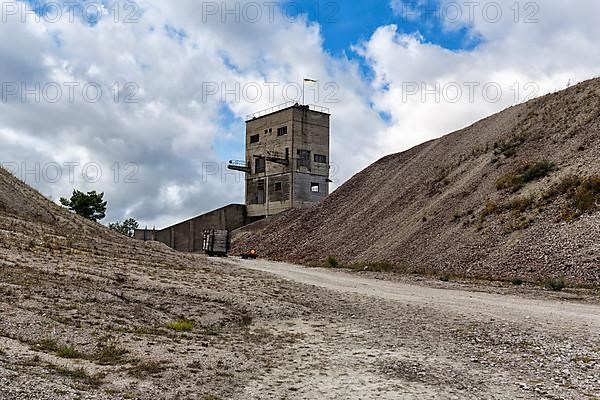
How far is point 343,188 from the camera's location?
56.7 m

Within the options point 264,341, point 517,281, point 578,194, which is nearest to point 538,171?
point 578,194

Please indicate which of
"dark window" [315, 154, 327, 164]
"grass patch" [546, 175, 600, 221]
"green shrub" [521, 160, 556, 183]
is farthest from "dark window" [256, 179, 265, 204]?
"grass patch" [546, 175, 600, 221]

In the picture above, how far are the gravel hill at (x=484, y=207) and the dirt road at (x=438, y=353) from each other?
8494 millimetres

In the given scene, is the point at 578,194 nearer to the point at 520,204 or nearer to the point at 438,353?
the point at 520,204

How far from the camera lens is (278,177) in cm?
6781

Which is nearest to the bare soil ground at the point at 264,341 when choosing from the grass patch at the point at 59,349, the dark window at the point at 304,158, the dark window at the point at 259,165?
the grass patch at the point at 59,349

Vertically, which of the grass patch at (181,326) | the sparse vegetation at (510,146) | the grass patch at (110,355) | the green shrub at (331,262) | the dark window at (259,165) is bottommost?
the grass patch at (110,355)

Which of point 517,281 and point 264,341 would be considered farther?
point 517,281

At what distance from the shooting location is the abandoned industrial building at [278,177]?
66375 mm

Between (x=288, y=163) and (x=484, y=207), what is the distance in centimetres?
3782

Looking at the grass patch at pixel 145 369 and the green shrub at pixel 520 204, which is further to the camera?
the green shrub at pixel 520 204

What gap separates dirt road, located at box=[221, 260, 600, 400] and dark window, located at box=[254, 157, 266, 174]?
181 feet

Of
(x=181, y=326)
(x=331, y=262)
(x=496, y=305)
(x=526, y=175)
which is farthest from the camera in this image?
(x=331, y=262)

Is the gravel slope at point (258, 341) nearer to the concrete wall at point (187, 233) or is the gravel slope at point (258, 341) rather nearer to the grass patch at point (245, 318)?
the grass patch at point (245, 318)
